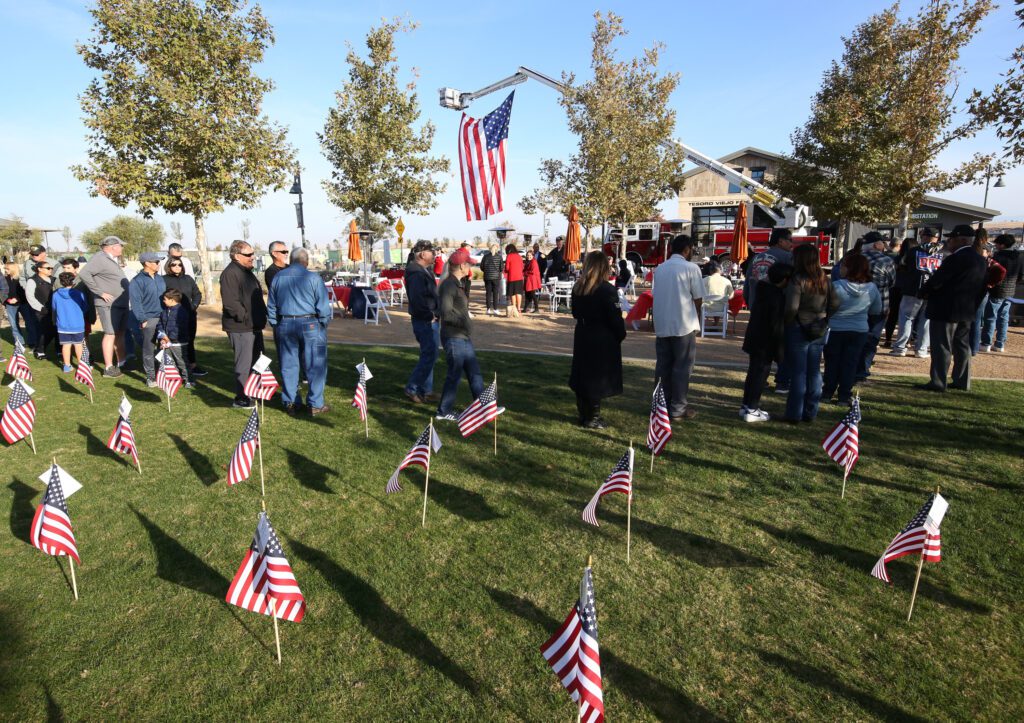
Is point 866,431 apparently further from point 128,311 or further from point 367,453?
point 128,311

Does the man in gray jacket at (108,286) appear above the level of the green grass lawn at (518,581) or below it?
above

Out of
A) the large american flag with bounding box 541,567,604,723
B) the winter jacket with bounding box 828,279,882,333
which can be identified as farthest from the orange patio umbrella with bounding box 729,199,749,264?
the large american flag with bounding box 541,567,604,723

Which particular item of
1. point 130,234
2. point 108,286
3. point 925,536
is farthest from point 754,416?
point 130,234

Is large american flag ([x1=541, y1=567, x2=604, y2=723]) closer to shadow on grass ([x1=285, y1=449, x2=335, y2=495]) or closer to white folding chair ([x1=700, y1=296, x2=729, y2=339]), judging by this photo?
shadow on grass ([x1=285, y1=449, x2=335, y2=495])

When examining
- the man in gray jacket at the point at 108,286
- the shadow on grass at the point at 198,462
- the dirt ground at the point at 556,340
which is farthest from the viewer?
the dirt ground at the point at 556,340

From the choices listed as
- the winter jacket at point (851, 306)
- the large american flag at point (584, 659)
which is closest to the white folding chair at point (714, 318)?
the winter jacket at point (851, 306)

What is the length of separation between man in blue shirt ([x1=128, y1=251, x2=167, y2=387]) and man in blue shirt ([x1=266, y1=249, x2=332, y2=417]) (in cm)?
237

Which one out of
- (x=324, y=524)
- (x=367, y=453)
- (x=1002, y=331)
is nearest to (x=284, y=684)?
(x=324, y=524)

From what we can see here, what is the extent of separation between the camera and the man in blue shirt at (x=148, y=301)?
766cm

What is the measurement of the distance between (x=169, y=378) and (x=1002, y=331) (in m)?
13.2

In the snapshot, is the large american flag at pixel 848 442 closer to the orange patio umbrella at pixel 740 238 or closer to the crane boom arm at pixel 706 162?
the orange patio umbrella at pixel 740 238

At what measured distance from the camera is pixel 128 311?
8750mm

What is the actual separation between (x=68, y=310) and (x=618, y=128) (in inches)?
792

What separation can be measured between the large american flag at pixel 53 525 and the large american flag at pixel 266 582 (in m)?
1.18
